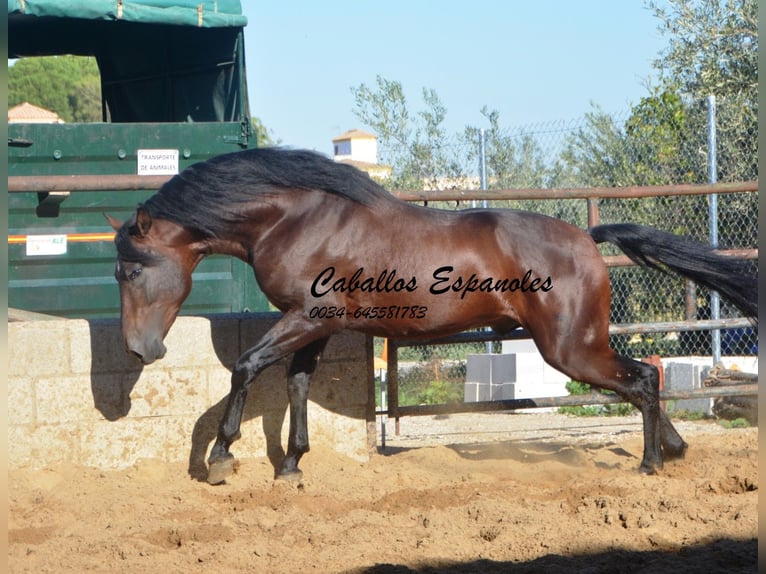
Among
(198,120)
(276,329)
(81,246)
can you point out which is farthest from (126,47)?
(276,329)

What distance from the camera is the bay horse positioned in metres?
5.39

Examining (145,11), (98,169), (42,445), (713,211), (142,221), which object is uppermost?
(145,11)

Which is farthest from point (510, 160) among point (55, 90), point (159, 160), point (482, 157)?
point (55, 90)

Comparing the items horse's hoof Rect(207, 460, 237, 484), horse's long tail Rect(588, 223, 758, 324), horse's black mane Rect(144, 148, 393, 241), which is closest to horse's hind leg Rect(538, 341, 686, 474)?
horse's long tail Rect(588, 223, 758, 324)

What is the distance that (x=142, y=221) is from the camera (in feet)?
17.4

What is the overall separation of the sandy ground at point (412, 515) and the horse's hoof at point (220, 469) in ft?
0.28

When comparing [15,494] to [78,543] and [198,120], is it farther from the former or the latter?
[198,120]

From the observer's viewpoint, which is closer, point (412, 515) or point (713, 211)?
point (412, 515)

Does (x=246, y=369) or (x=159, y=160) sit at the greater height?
(x=159, y=160)

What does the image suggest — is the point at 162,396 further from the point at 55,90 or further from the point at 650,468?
the point at 55,90

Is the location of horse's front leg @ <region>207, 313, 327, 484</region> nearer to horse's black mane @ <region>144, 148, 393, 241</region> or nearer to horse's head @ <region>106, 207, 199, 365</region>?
horse's head @ <region>106, 207, 199, 365</region>

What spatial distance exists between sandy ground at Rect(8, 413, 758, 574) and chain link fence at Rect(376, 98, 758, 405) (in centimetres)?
346

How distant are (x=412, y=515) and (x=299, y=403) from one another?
47.7 inches

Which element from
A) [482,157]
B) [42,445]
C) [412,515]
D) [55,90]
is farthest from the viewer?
[55,90]
